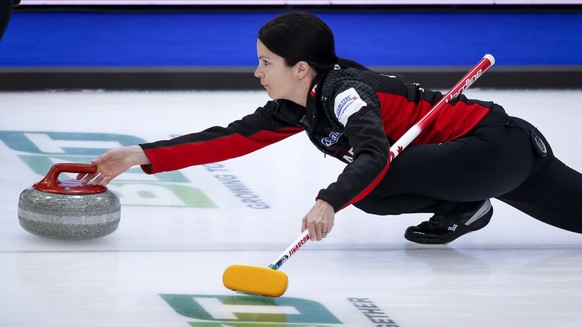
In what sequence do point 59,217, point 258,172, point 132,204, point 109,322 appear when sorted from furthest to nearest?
point 258,172 < point 132,204 < point 59,217 < point 109,322

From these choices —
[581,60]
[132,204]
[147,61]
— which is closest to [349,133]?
[132,204]

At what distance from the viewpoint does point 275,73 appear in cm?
270

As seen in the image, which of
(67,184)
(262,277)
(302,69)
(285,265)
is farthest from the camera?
(67,184)

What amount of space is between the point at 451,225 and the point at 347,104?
0.57m

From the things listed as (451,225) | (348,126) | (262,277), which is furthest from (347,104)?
(451,225)

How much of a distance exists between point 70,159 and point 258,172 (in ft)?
1.99

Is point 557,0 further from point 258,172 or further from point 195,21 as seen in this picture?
point 258,172

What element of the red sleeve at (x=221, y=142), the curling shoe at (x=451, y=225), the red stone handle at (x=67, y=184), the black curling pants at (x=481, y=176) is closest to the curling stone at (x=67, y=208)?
the red stone handle at (x=67, y=184)

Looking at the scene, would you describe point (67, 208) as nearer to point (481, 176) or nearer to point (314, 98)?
point (314, 98)

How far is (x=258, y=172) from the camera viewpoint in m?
3.88

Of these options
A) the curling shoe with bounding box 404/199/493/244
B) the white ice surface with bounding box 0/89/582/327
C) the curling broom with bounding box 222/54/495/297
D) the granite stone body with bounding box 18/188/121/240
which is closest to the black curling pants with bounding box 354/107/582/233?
the curling shoe with bounding box 404/199/493/244

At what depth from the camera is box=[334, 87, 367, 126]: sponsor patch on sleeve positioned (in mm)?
2562

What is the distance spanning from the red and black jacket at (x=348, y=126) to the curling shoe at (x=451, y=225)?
20cm

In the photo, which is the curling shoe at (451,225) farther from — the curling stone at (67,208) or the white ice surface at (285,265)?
the curling stone at (67,208)
